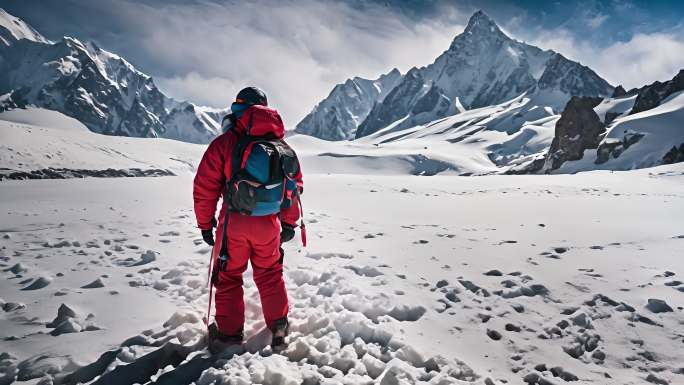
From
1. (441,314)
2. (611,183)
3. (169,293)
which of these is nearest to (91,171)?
(169,293)

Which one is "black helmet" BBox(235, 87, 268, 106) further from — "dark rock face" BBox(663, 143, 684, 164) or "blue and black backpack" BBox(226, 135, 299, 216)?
"dark rock face" BBox(663, 143, 684, 164)

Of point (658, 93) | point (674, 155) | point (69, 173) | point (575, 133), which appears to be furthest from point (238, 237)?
point (658, 93)

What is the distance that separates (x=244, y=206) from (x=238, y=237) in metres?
0.33

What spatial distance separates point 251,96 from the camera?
4.03m

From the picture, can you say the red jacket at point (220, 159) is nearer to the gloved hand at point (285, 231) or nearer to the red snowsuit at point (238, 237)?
the red snowsuit at point (238, 237)

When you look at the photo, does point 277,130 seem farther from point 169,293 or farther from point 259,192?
point 169,293

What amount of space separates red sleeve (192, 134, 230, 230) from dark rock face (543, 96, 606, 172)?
76.9 meters

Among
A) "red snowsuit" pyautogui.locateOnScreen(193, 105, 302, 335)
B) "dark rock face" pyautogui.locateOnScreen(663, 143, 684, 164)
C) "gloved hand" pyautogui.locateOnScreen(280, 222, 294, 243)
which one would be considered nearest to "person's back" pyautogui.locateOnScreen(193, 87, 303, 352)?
"red snowsuit" pyautogui.locateOnScreen(193, 105, 302, 335)

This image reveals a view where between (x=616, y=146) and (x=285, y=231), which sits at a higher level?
(x=616, y=146)

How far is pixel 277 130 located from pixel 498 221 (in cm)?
746

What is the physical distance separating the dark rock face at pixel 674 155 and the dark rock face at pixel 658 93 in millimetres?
30026

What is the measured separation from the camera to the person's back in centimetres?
379

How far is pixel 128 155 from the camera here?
35.0 metres

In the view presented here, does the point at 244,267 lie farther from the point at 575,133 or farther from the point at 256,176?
the point at 575,133
